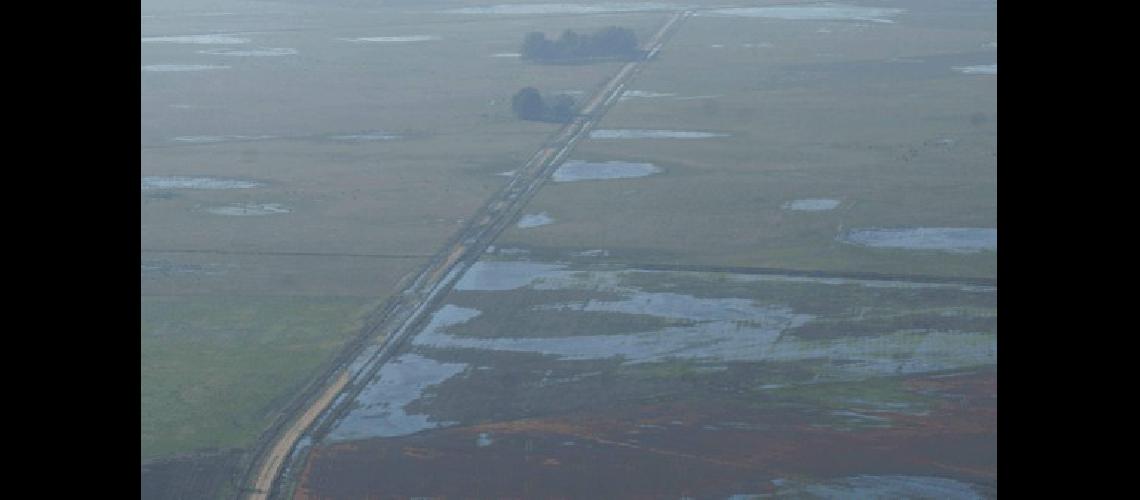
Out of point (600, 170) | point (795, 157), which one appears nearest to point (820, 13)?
point (795, 157)

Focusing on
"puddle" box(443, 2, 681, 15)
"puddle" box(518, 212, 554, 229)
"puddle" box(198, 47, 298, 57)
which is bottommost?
"puddle" box(518, 212, 554, 229)

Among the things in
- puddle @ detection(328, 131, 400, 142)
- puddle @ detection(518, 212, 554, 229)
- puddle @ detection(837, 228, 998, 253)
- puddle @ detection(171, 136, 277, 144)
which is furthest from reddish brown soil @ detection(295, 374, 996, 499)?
puddle @ detection(171, 136, 277, 144)

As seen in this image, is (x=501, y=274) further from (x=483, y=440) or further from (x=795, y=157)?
(x=795, y=157)

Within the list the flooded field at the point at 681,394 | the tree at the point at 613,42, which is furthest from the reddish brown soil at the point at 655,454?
the tree at the point at 613,42

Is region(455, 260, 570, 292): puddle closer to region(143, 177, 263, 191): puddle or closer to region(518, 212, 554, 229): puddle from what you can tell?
region(518, 212, 554, 229): puddle
